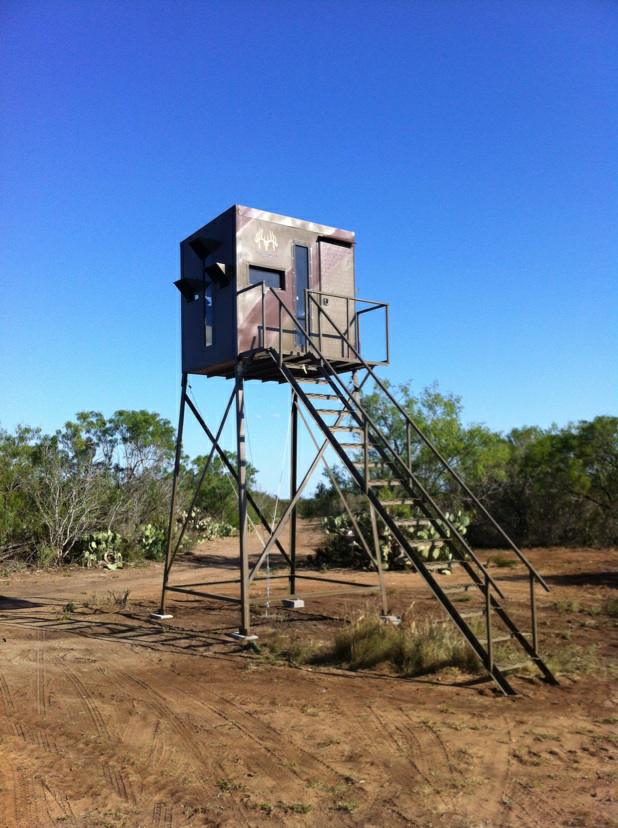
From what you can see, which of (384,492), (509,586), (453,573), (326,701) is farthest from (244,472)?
(384,492)

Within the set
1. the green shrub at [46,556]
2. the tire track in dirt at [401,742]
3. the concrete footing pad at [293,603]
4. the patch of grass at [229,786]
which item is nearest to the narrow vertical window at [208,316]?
the concrete footing pad at [293,603]

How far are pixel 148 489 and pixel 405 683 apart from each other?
21.0 m

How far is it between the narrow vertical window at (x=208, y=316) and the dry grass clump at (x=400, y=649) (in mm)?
6050

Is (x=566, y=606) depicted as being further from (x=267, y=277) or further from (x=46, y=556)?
(x=46, y=556)

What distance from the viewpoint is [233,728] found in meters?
7.04

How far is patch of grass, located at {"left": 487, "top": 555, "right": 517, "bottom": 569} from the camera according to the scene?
21.9m

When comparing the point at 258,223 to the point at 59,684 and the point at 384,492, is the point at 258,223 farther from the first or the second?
the point at 384,492

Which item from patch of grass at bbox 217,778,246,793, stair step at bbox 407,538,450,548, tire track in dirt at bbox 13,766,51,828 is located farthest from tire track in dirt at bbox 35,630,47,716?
stair step at bbox 407,538,450,548

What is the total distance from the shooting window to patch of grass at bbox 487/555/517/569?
13140 millimetres

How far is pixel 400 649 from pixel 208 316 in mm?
7130

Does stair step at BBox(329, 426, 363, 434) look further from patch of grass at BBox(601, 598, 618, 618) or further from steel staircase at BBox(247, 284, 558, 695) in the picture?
patch of grass at BBox(601, 598, 618, 618)

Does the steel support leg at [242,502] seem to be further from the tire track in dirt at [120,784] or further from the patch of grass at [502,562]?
the patch of grass at [502,562]

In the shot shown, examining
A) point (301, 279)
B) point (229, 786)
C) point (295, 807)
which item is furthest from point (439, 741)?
point (301, 279)

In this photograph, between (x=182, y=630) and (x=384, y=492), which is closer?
(x=182, y=630)
